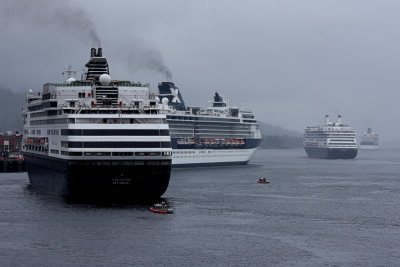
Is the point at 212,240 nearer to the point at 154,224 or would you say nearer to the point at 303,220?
the point at 154,224

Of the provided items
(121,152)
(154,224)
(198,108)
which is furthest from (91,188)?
(198,108)

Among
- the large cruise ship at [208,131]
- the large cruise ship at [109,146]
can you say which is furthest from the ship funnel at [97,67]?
the large cruise ship at [208,131]

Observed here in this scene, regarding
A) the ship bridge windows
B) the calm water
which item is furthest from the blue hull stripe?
the ship bridge windows

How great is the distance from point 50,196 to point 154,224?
23.4 meters

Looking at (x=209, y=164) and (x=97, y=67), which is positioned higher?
(x=97, y=67)

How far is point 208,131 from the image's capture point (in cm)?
15462

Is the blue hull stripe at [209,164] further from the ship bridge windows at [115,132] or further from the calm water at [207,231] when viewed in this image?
the ship bridge windows at [115,132]

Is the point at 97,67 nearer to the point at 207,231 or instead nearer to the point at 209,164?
the point at 207,231

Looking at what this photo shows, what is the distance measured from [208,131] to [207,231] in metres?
97.9

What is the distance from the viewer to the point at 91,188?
66.8 metres

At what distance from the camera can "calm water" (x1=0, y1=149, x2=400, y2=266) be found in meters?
47.6

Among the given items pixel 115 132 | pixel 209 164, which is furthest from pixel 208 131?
pixel 115 132

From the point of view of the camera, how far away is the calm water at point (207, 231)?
156 feet

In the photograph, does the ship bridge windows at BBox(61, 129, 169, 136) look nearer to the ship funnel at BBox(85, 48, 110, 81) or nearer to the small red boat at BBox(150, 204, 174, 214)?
the small red boat at BBox(150, 204, 174, 214)
